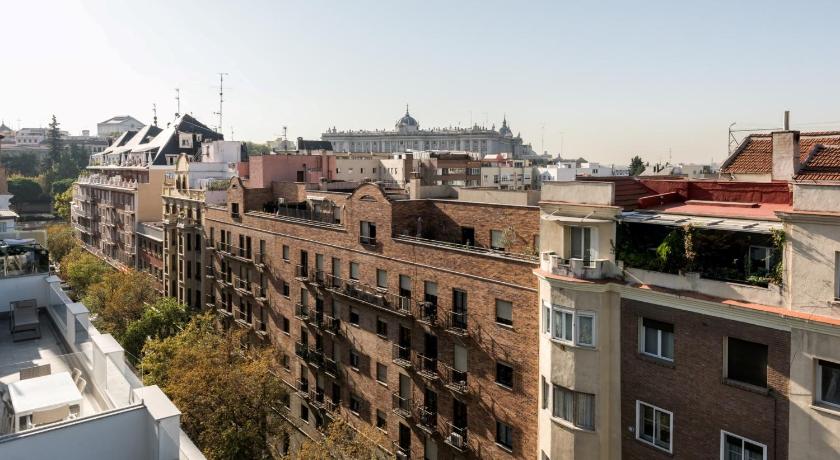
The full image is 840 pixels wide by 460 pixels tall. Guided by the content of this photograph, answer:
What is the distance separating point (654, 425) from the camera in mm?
23125

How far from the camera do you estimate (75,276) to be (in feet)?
242

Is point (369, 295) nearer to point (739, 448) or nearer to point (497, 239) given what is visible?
Answer: point (497, 239)

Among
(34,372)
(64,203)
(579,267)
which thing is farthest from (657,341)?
(64,203)

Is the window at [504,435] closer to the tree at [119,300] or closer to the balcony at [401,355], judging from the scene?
the balcony at [401,355]

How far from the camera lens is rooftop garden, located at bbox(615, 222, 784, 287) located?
67.1ft

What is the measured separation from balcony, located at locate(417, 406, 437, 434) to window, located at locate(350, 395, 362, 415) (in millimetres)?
6746

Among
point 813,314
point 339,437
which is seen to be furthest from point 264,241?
point 813,314

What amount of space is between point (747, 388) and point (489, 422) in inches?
546

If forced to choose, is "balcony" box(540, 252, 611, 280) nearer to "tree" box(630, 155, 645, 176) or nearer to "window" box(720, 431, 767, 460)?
"window" box(720, 431, 767, 460)

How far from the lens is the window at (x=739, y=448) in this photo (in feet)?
66.4

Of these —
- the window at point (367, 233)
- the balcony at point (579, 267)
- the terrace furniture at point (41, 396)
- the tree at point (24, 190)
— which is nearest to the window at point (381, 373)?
the window at point (367, 233)

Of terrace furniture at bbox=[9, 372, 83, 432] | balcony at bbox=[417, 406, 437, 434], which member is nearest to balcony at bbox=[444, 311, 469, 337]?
balcony at bbox=[417, 406, 437, 434]

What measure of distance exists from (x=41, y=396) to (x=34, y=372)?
2355mm

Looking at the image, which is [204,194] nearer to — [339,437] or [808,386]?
[339,437]
